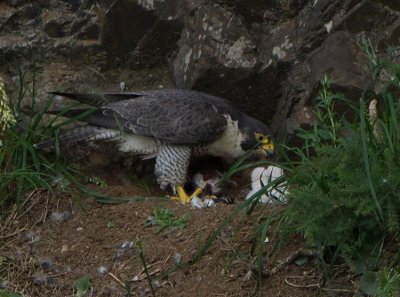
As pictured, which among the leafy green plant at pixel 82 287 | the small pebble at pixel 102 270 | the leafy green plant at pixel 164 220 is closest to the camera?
the leafy green plant at pixel 82 287

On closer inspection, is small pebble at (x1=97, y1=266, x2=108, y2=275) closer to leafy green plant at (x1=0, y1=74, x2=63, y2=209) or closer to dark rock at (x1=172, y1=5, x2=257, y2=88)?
leafy green plant at (x1=0, y1=74, x2=63, y2=209)

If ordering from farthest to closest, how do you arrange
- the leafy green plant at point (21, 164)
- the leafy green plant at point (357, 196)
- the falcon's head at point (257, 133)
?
1. the falcon's head at point (257, 133)
2. the leafy green plant at point (21, 164)
3. the leafy green plant at point (357, 196)

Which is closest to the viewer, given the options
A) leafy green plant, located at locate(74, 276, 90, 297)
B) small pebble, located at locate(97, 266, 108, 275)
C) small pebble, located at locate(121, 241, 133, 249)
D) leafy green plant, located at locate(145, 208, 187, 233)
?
leafy green plant, located at locate(74, 276, 90, 297)

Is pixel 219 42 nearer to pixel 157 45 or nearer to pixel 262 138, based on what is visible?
pixel 157 45

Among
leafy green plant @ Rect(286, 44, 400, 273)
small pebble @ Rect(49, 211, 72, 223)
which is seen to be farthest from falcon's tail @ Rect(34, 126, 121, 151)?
leafy green plant @ Rect(286, 44, 400, 273)

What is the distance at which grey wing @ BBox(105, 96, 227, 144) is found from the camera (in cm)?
656

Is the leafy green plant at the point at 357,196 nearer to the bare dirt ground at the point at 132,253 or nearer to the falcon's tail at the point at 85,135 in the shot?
the bare dirt ground at the point at 132,253

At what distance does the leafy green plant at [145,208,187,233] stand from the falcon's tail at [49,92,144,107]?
3.59 feet

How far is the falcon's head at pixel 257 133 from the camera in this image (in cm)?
685

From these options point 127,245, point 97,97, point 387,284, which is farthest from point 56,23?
point 387,284

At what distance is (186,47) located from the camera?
7012 mm

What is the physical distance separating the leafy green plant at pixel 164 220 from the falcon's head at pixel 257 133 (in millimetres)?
1226

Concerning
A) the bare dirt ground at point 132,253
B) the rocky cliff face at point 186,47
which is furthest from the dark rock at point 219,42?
the bare dirt ground at point 132,253

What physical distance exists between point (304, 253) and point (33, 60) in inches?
115
